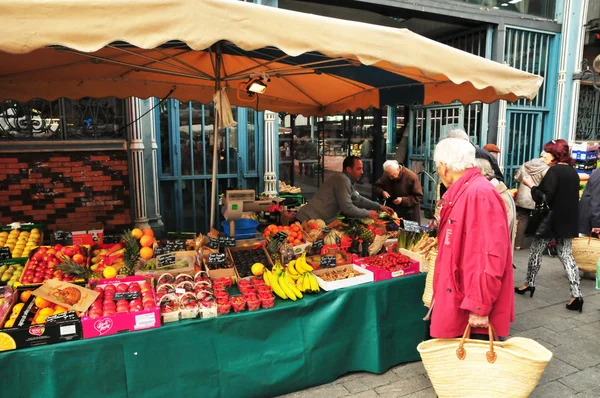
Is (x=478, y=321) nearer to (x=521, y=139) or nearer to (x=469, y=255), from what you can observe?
(x=469, y=255)

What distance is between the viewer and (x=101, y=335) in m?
2.74

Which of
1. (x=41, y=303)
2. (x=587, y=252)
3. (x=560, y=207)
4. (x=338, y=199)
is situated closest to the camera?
(x=41, y=303)

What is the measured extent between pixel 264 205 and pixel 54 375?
3505mm

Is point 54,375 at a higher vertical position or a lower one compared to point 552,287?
higher

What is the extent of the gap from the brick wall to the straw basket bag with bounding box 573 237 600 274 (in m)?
7.10

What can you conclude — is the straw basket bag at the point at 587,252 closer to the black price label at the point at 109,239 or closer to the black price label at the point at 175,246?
the black price label at the point at 175,246

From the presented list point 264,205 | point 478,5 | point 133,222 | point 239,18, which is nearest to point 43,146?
point 133,222

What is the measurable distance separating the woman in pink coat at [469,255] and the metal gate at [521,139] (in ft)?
26.9

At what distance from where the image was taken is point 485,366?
2533 millimetres

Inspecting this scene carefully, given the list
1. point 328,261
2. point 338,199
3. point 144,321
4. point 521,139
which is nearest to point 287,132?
point 338,199

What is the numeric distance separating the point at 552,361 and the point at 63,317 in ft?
13.8

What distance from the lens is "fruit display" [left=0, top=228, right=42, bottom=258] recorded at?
4.25 m

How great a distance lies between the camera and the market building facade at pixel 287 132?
678cm

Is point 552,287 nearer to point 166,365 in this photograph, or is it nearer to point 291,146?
point 166,365
